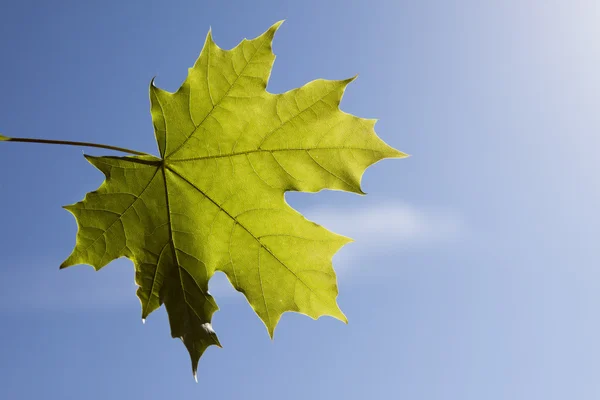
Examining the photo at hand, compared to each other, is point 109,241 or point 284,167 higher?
point 284,167

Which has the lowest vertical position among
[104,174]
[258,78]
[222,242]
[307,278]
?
[307,278]

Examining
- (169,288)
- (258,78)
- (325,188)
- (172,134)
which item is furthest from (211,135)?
(169,288)

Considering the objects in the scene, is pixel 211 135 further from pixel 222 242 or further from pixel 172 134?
pixel 222 242

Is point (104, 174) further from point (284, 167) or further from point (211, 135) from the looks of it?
point (284, 167)

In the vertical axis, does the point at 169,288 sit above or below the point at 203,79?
below

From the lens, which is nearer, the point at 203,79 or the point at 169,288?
the point at 203,79

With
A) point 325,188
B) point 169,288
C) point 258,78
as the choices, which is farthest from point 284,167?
point 169,288

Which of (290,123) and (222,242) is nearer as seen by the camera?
(290,123)
